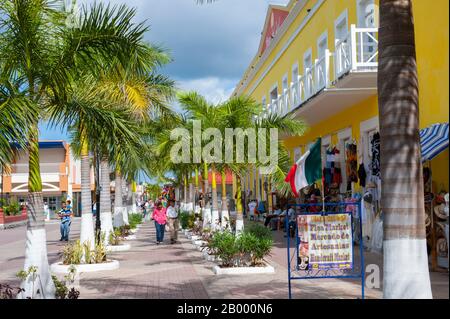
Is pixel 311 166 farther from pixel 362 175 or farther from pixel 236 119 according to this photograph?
pixel 362 175

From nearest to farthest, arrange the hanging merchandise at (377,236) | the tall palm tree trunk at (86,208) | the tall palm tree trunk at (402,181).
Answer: the tall palm tree trunk at (402,181)
the tall palm tree trunk at (86,208)
the hanging merchandise at (377,236)

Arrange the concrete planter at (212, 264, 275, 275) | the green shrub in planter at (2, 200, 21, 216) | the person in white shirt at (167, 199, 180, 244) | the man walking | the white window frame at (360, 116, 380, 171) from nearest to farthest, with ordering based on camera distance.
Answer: the concrete planter at (212, 264, 275, 275)
the white window frame at (360, 116, 380, 171)
the person in white shirt at (167, 199, 180, 244)
the man walking
the green shrub in planter at (2, 200, 21, 216)

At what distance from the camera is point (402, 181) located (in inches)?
196

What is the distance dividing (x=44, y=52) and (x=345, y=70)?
789 centimetres

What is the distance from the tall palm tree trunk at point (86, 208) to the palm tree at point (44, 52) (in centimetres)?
467

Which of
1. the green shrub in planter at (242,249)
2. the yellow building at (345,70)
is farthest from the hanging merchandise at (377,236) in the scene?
the green shrub in planter at (242,249)

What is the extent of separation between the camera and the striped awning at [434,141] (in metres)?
10.0

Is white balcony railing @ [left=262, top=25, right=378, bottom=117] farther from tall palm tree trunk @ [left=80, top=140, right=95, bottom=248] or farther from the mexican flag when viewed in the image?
the mexican flag

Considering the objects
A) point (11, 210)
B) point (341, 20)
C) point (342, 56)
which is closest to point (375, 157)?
point (342, 56)

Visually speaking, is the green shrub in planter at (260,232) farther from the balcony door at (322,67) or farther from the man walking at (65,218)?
the man walking at (65,218)

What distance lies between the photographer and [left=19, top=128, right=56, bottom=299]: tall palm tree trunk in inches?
293

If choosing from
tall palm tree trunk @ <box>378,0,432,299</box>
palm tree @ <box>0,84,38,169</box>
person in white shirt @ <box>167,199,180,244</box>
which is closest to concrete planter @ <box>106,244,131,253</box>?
person in white shirt @ <box>167,199,180,244</box>

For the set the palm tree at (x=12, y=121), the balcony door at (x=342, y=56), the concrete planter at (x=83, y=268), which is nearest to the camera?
the palm tree at (x=12, y=121)
